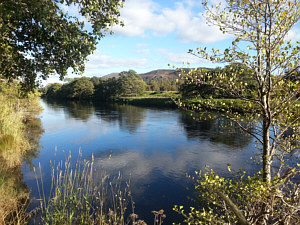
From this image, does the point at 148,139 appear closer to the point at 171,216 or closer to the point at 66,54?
the point at 171,216

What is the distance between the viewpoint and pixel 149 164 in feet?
50.1

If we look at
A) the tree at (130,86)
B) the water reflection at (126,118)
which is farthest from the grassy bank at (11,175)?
the tree at (130,86)

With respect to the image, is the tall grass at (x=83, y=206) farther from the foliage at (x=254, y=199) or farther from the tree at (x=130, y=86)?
the tree at (x=130, y=86)

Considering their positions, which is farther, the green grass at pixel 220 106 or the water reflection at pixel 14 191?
the water reflection at pixel 14 191

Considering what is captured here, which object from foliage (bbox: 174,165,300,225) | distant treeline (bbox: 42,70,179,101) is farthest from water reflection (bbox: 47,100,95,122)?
foliage (bbox: 174,165,300,225)

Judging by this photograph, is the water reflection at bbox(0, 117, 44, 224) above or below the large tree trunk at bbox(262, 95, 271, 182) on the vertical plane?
below

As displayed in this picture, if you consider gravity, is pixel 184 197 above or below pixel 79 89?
below

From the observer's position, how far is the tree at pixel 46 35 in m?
6.33

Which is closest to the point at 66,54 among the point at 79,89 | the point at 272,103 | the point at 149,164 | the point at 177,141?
the point at 272,103

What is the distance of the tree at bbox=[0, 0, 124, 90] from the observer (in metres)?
6.33

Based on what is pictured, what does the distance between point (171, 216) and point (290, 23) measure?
8306 millimetres

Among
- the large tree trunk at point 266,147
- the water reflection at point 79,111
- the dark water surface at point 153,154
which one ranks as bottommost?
the dark water surface at point 153,154

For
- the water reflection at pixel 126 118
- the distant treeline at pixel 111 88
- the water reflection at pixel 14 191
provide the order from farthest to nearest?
the distant treeline at pixel 111 88
the water reflection at pixel 126 118
the water reflection at pixel 14 191

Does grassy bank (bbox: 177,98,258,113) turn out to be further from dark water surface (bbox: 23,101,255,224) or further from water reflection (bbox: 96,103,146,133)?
water reflection (bbox: 96,103,146,133)
